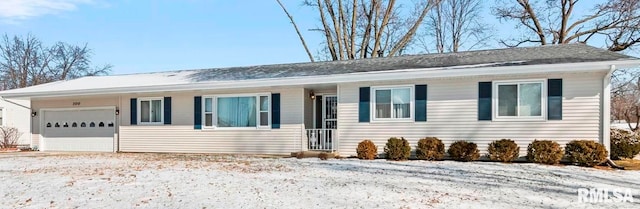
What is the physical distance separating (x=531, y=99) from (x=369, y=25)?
1663 centimetres

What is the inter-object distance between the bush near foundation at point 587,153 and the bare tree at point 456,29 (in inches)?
767

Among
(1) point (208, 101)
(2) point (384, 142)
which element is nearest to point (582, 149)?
(2) point (384, 142)

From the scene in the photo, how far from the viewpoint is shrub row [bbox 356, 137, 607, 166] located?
9383 mm

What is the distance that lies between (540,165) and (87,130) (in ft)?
46.7

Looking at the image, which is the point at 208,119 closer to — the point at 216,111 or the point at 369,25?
the point at 216,111

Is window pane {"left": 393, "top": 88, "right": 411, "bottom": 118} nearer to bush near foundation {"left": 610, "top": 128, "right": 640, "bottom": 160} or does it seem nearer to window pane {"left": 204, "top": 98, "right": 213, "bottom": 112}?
bush near foundation {"left": 610, "top": 128, "right": 640, "bottom": 160}

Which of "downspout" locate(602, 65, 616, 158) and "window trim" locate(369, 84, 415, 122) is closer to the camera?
"downspout" locate(602, 65, 616, 158)

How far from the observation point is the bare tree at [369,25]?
85.0 ft

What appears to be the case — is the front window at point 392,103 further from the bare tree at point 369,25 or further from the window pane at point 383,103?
the bare tree at point 369,25

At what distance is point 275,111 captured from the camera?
1267 centimetres

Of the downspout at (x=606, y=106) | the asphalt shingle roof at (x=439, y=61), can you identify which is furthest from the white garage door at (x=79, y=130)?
the downspout at (x=606, y=106)

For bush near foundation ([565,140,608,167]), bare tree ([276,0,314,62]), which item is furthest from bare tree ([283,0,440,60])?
bush near foundation ([565,140,608,167])

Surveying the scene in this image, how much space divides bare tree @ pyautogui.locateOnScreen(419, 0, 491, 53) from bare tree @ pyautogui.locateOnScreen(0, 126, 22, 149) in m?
23.1

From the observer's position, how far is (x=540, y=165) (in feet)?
30.9
